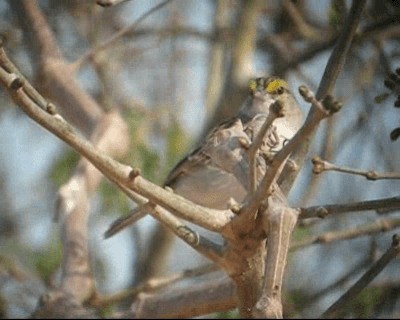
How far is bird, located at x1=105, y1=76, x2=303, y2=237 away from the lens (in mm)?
2168

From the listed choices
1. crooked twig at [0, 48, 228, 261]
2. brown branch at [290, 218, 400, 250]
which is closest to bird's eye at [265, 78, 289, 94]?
brown branch at [290, 218, 400, 250]

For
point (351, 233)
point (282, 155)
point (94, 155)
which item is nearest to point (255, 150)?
point (282, 155)

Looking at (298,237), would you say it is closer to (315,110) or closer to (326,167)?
(326,167)

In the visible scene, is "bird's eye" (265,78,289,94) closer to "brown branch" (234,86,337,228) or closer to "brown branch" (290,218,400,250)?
"brown branch" (290,218,400,250)

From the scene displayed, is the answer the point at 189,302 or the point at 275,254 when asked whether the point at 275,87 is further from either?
the point at 275,254

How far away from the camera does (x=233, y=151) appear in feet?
7.06

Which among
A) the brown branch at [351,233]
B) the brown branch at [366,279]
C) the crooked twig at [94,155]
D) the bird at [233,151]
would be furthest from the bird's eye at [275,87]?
the crooked twig at [94,155]

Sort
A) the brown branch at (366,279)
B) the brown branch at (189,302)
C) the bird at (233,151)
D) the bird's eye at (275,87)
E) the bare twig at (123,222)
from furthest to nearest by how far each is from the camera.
A: the bird's eye at (275,87) < the bare twig at (123,222) < the brown branch at (189,302) < the brown branch at (366,279) < the bird at (233,151)

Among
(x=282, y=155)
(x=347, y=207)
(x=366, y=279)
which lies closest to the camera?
(x=282, y=155)

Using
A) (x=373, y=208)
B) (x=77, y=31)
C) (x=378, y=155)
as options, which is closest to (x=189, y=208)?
(x=373, y=208)

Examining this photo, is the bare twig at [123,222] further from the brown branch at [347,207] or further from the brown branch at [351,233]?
the brown branch at [347,207]

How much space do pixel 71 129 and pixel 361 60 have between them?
3.11m

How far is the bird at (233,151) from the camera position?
7.11 feet

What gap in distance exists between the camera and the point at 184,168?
4.23 m
